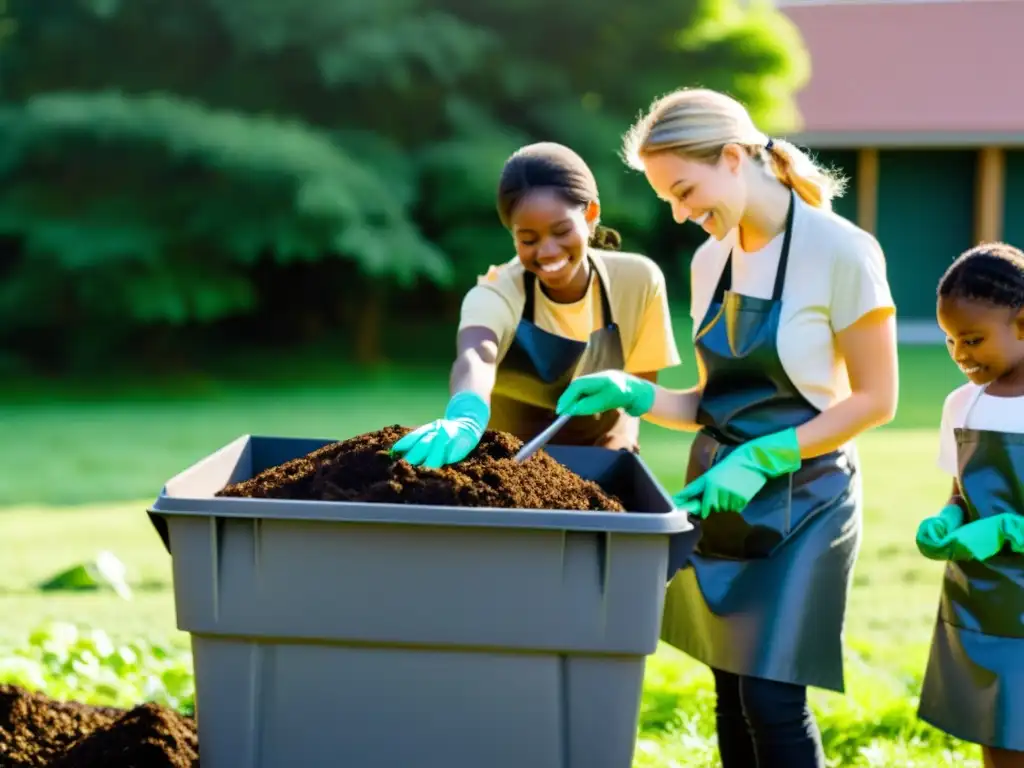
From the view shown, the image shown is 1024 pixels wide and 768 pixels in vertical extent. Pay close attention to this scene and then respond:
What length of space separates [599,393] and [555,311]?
0.41 metres

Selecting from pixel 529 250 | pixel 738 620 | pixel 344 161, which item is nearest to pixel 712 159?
pixel 529 250

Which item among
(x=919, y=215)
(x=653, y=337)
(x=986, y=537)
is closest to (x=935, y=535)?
(x=986, y=537)

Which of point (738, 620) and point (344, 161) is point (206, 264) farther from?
point (738, 620)

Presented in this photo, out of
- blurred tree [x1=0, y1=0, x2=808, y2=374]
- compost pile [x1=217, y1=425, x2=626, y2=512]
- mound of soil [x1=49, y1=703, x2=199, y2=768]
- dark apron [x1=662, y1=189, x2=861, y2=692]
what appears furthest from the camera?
blurred tree [x1=0, y1=0, x2=808, y2=374]

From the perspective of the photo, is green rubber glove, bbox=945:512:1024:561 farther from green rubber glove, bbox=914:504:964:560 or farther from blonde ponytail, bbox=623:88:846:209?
blonde ponytail, bbox=623:88:846:209

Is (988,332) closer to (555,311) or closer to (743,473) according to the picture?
(743,473)

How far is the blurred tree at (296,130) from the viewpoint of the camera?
1438 centimetres

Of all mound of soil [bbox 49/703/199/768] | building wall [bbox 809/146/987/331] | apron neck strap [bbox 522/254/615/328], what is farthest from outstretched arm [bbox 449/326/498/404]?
building wall [bbox 809/146/987/331]

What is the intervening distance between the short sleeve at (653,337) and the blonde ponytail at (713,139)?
37cm

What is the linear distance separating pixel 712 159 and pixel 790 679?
0.98 metres

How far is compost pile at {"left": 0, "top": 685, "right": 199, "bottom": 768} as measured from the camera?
8.37 feet

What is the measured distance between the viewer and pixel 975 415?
2.43 metres

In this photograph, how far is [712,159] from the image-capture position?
2408 millimetres

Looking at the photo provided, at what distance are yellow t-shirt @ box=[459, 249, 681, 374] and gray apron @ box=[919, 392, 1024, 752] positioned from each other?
2.32 feet
